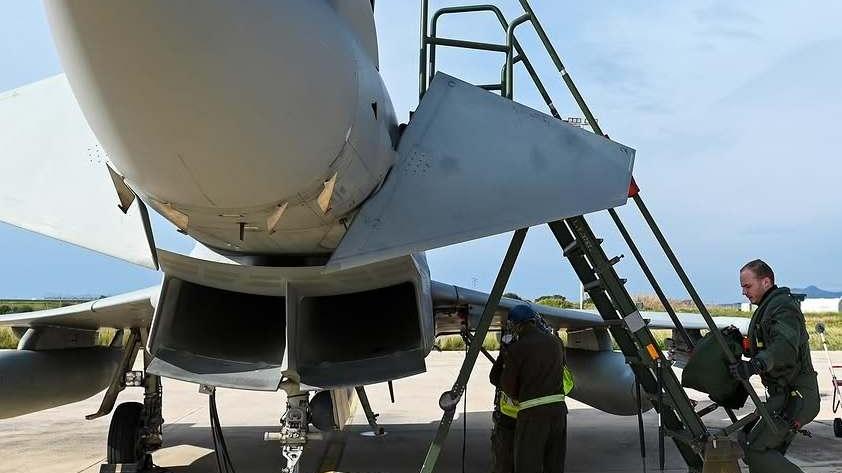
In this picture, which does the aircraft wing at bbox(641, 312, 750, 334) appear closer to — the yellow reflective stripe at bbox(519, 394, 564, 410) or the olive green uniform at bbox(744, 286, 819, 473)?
the olive green uniform at bbox(744, 286, 819, 473)

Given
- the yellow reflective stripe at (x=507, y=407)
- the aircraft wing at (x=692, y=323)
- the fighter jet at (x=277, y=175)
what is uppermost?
the fighter jet at (x=277, y=175)

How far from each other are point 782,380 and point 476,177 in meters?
2.38

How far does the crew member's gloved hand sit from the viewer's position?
4.11 meters

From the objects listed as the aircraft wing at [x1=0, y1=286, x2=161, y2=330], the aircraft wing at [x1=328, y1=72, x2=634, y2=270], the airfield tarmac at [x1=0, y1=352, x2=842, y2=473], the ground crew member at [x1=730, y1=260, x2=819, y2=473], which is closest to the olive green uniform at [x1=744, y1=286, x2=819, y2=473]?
the ground crew member at [x1=730, y1=260, x2=819, y2=473]

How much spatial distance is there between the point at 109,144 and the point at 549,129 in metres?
2.30

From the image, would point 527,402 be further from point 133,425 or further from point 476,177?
point 133,425

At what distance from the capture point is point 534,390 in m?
4.45

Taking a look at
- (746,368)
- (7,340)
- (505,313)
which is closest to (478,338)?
(746,368)

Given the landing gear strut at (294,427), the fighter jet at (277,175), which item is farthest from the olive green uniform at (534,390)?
the landing gear strut at (294,427)

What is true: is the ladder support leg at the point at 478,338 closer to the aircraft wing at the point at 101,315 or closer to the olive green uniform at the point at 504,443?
the olive green uniform at the point at 504,443

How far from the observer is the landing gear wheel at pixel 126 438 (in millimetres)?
6055

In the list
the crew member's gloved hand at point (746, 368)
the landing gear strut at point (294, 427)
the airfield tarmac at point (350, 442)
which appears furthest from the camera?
the airfield tarmac at point (350, 442)

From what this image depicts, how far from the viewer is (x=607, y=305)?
4809 millimetres

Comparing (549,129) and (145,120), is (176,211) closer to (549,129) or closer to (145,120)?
(145,120)
